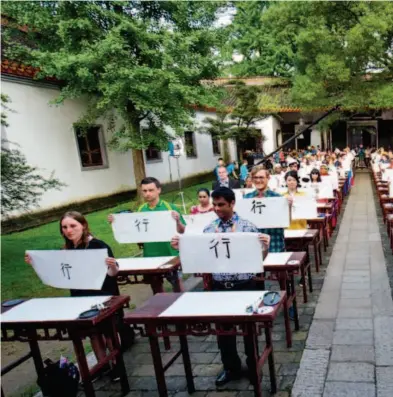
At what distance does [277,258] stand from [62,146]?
10.1 metres

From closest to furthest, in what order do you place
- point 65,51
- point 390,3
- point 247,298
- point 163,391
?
point 247,298 < point 163,391 < point 65,51 < point 390,3

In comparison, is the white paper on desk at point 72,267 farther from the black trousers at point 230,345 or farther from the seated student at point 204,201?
the seated student at point 204,201

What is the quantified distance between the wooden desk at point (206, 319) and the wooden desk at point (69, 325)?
27 cm

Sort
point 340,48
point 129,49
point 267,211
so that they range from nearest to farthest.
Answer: point 267,211 → point 129,49 → point 340,48

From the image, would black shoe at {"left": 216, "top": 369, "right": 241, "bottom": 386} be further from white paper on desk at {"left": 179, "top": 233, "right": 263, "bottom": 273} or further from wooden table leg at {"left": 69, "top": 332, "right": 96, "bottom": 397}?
wooden table leg at {"left": 69, "top": 332, "right": 96, "bottom": 397}

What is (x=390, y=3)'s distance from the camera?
13.8 meters

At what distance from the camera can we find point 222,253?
320 cm

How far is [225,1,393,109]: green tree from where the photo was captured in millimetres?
14203

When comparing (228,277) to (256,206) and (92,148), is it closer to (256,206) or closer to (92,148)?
(256,206)

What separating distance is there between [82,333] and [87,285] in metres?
0.47

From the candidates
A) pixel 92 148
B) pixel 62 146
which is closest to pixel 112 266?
pixel 62 146

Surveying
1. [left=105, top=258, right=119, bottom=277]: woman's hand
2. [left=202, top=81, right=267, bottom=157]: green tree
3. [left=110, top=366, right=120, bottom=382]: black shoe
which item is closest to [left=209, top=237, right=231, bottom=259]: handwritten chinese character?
[left=105, top=258, right=119, bottom=277]: woman's hand

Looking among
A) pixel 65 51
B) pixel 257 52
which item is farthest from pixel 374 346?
pixel 257 52

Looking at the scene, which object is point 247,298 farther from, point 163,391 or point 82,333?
point 82,333
